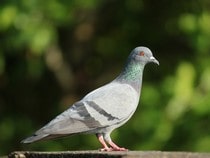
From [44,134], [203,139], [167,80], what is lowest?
[203,139]

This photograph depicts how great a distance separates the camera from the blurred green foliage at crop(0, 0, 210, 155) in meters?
11.1

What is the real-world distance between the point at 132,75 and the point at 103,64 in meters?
7.11

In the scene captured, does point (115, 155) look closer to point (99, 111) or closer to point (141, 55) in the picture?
point (99, 111)

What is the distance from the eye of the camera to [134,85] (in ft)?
21.3

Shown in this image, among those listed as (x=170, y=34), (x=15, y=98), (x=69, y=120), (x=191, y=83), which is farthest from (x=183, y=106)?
(x=69, y=120)

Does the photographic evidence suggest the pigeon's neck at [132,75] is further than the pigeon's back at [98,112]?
Yes

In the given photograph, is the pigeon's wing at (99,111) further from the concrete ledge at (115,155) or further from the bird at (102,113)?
the concrete ledge at (115,155)

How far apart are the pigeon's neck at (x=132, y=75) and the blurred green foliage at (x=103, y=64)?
166 inches

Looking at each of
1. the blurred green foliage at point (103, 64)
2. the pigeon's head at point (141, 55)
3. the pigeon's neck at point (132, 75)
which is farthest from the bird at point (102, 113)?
the blurred green foliage at point (103, 64)

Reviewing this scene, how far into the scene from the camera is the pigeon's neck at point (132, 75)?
256 inches

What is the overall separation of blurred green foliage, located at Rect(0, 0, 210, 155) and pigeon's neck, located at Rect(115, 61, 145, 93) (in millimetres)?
4216

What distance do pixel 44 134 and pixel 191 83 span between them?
5.37 m

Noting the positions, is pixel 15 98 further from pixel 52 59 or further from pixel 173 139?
pixel 173 139

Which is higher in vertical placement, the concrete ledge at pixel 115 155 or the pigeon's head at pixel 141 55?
the pigeon's head at pixel 141 55
